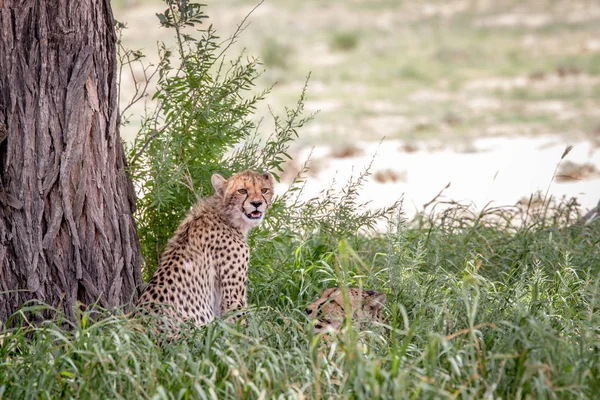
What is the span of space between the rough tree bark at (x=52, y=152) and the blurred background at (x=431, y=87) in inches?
106

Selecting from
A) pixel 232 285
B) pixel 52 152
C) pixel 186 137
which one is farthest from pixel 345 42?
pixel 52 152

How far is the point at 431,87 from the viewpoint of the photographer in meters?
12.8

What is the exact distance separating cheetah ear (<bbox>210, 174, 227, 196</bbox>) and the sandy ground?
307 cm

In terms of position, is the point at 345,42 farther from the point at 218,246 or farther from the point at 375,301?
the point at 375,301

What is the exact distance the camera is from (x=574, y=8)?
15758mm

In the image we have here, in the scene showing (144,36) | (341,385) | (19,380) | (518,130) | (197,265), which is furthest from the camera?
(144,36)

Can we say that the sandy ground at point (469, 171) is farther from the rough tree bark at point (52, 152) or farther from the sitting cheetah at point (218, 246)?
the rough tree bark at point (52, 152)

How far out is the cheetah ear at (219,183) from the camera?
3.94 meters

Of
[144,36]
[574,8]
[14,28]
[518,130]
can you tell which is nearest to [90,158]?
[14,28]

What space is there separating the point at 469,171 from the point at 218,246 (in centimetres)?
520

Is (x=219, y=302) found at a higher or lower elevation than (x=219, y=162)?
lower

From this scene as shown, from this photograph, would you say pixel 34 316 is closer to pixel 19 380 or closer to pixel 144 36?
pixel 19 380

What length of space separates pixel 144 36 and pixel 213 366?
1195 centimetres

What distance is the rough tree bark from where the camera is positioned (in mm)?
3483
